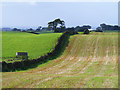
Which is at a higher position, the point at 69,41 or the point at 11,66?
the point at 69,41

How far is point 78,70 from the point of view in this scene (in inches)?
1314

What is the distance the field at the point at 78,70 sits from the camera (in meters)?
19.6

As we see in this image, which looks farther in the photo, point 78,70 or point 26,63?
point 26,63

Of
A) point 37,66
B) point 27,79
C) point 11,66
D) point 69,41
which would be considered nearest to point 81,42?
point 69,41

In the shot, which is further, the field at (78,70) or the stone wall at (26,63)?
the stone wall at (26,63)

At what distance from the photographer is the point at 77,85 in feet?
62.5

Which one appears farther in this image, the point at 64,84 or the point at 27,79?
the point at 27,79

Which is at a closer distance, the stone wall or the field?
the field

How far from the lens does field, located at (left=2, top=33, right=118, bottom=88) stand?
19641mm

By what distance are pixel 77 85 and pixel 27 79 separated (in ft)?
19.7

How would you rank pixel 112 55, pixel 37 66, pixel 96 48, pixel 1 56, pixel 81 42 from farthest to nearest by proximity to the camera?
pixel 81 42 < pixel 96 48 < pixel 112 55 < pixel 1 56 < pixel 37 66

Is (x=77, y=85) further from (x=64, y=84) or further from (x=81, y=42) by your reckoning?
(x=81, y=42)

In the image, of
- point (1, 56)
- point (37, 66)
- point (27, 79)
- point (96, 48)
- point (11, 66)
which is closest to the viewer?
point (27, 79)

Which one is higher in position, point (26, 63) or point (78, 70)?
point (26, 63)
